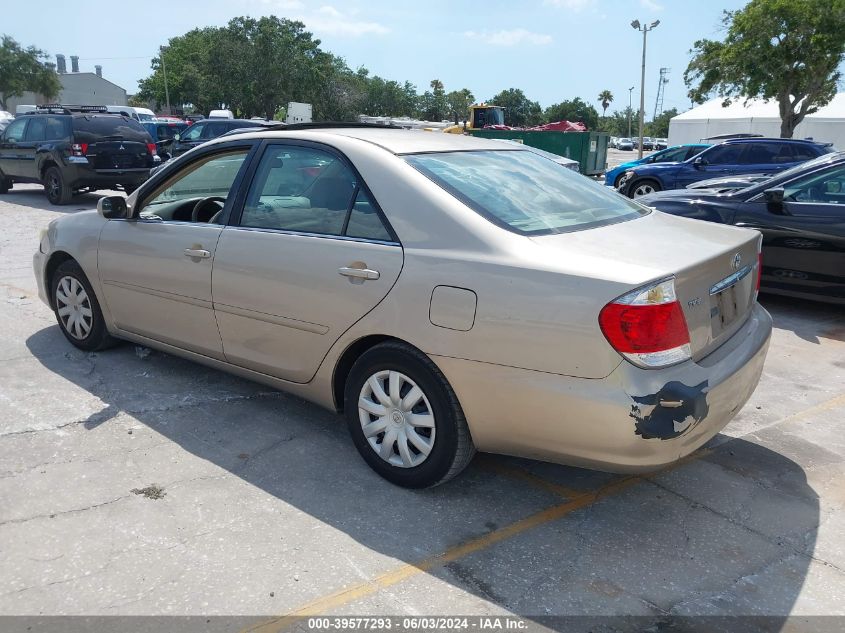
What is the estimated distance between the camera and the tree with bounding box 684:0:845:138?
25.9 m

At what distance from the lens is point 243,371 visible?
13.5ft

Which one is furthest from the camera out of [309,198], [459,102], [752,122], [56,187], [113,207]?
[459,102]

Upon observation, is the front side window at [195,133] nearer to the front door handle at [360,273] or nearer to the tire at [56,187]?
the tire at [56,187]

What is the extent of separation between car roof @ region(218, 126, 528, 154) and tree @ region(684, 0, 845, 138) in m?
27.1

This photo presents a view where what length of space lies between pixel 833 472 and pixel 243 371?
3200 millimetres

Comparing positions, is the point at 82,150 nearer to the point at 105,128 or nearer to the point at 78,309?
the point at 105,128

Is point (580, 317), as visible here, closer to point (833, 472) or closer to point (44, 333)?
point (833, 472)

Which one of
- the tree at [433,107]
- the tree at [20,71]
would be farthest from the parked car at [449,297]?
the tree at [433,107]

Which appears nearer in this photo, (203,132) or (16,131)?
(16,131)

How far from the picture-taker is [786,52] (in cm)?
2678

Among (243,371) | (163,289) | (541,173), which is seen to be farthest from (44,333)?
(541,173)

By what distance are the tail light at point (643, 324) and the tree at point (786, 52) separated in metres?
28.3

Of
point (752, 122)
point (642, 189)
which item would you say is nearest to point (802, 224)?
point (642, 189)

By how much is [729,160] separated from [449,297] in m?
13.8
